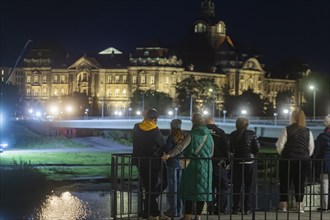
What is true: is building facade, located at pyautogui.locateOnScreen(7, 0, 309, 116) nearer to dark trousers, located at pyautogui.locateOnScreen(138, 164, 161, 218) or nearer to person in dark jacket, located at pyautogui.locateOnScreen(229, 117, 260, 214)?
person in dark jacket, located at pyautogui.locateOnScreen(229, 117, 260, 214)

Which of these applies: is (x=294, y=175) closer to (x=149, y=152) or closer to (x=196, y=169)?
(x=196, y=169)

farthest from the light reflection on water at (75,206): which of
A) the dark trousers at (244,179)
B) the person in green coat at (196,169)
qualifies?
the person in green coat at (196,169)

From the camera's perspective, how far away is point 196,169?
12.9m

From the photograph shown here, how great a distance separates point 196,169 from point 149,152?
58.6 inches

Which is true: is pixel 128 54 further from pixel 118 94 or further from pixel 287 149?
pixel 287 149

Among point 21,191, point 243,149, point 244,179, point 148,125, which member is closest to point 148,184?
point 148,125

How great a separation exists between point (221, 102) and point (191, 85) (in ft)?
50.8

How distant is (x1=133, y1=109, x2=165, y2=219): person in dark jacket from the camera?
1399 cm

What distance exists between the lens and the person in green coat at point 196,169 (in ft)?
42.2

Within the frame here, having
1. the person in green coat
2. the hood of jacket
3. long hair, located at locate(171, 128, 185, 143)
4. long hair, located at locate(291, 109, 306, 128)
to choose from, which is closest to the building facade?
long hair, located at locate(171, 128, 185, 143)

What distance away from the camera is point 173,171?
1545 centimetres

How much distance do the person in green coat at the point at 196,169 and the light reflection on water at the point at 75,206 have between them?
34.5ft

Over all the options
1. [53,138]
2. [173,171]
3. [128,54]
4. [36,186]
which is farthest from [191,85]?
[173,171]

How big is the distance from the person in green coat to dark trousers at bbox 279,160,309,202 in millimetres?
2076
